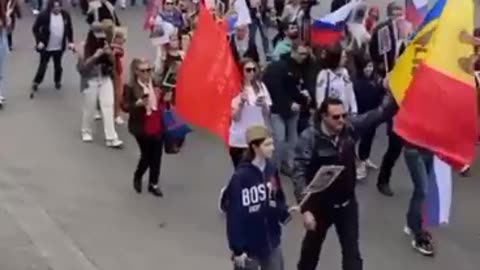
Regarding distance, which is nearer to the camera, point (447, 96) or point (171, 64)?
point (447, 96)

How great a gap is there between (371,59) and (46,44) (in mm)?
5168

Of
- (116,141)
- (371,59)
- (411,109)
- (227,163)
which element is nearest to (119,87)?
(116,141)

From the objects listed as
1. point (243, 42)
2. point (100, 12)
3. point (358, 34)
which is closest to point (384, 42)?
point (358, 34)

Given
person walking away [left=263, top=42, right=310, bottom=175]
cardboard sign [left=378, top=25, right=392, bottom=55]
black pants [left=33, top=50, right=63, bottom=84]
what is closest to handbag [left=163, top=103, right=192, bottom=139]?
person walking away [left=263, top=42, right=310, bottom=175]

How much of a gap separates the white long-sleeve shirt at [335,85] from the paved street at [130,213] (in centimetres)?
109

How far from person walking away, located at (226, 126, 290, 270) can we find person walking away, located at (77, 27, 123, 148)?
6195mm

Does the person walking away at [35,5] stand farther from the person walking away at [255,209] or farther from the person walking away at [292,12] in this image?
the person walking away at [255,209]

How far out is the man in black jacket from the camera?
930 centimetres

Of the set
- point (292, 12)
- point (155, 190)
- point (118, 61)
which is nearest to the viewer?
point (155, 190)

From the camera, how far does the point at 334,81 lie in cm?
1254

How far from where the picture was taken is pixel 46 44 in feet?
56.5

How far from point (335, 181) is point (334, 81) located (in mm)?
3346

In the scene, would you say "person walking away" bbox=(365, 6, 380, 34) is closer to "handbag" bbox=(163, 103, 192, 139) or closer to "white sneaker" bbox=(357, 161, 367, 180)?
"white sneaker" bbox=(357, 161, 367, 180)

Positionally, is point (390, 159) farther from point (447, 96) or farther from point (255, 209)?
point (255, 209)
